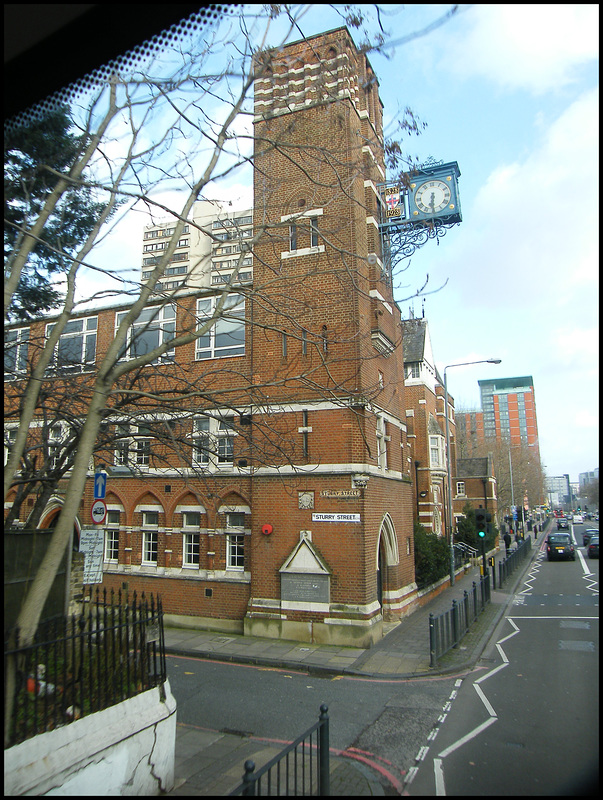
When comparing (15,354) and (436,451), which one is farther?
(436,451)

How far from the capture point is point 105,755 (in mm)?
5469

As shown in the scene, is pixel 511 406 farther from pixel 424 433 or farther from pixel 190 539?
pixel 190 539

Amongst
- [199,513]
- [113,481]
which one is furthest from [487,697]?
[113,481]

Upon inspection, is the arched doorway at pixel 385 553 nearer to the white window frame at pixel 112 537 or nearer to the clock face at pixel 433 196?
the white window frame at pixel 112 537

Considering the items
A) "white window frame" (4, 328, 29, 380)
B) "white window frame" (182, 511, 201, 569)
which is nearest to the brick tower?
"white window frame" (182, 511, 201, 569)

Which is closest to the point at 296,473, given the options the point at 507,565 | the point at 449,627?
the point at 449,627

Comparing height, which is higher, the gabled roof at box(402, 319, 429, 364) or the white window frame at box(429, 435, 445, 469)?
the gabled roof at box(402, 319, 429, 364)

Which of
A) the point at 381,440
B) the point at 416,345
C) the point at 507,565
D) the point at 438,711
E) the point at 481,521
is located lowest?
the point at 507,565

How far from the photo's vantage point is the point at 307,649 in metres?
13.5

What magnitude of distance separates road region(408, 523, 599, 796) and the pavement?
642 millimetres

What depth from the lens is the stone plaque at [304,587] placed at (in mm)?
14273

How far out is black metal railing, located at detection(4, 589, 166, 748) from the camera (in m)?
4.73

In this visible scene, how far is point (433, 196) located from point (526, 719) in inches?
571

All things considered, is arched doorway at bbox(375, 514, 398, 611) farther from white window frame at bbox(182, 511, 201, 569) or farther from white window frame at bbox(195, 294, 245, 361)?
white window frame at bbox(195, 294, 245, 361)
